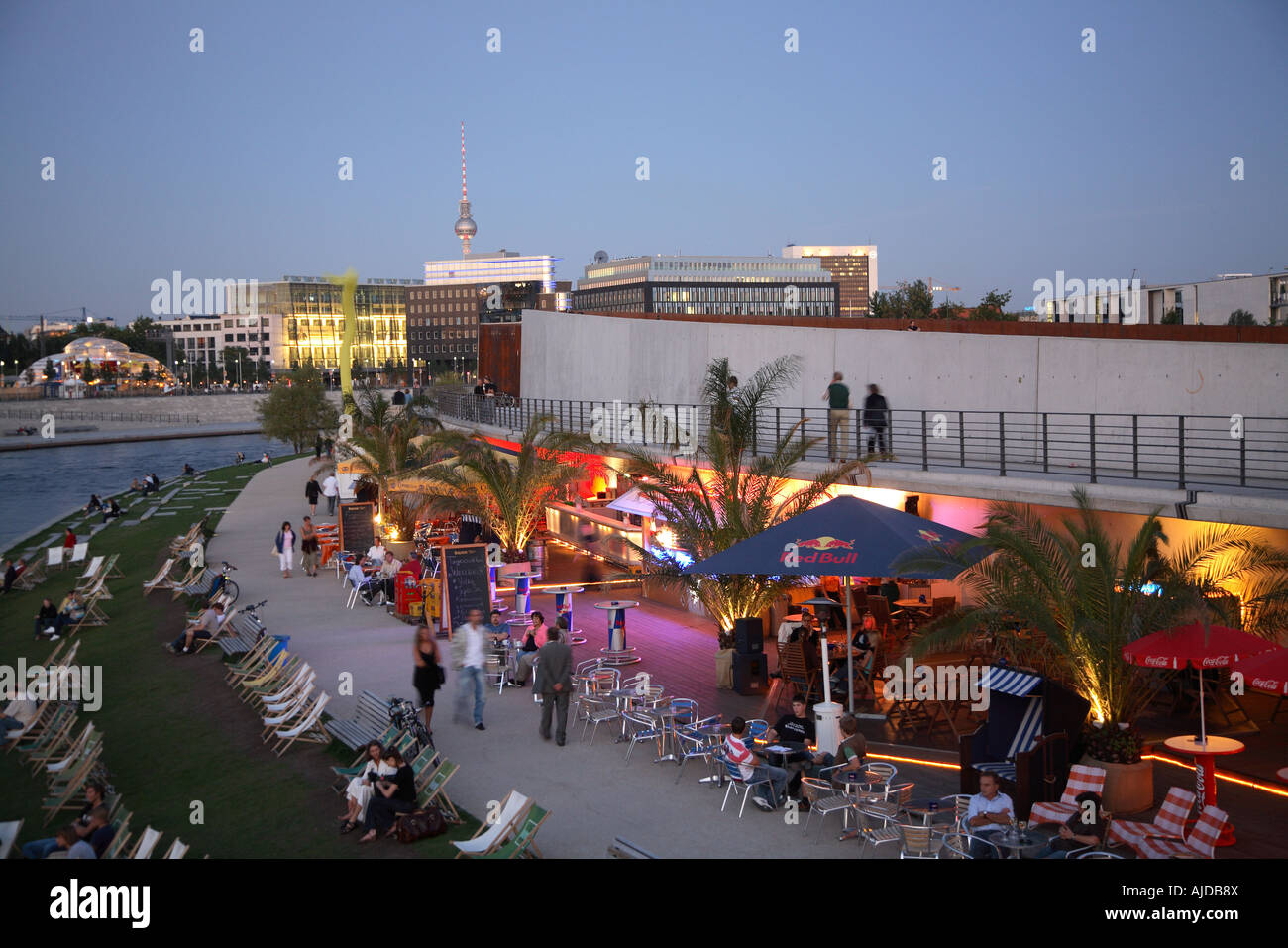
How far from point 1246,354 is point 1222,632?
6053 millimetres

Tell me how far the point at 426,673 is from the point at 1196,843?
25.6 ft

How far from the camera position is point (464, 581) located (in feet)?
54.7

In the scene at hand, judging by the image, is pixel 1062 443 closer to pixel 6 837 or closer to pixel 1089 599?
pixel 1089 599

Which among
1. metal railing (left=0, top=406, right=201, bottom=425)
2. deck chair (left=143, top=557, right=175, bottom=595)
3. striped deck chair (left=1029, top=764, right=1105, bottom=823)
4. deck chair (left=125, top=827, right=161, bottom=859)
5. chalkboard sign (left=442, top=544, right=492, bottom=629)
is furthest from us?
metal railing (left=0, top=406, right=201, bottom=425)

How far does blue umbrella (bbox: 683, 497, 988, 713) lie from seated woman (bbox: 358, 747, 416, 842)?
14.3 ft

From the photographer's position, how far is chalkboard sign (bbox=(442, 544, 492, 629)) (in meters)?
16.5

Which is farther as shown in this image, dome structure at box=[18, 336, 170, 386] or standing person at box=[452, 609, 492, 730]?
dome structure at box=[18, 336, 170, 386]

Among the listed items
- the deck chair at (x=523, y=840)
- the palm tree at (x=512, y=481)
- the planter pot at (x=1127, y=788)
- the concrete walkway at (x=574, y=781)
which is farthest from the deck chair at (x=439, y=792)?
the palm tree at (x=512, y=481)

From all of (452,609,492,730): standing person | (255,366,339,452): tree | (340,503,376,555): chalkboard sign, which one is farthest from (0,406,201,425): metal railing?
(452,609,492,730): standing person

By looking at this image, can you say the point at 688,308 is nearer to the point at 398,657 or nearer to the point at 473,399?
the point at 473,399

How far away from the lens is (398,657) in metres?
16.0

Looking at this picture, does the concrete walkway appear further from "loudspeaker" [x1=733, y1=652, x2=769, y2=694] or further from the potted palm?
"loudspeaker" [x1=733, y1=652, x2=769, y2=694]
